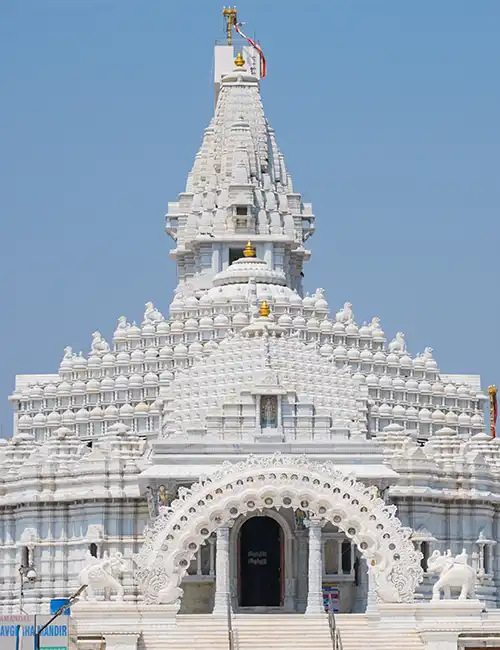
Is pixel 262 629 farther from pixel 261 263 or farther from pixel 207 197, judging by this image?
pixel 207 197

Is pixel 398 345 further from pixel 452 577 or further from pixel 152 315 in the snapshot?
pixel 452 577

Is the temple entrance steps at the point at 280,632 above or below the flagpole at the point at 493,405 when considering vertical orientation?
below

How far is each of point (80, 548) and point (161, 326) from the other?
56.5 ft

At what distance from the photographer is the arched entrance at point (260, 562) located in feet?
320

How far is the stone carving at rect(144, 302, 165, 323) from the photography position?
11912 cm

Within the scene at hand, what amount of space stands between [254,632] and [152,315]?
3480cm

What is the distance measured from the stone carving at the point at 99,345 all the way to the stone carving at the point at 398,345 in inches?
496

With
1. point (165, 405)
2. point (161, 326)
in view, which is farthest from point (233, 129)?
point (165, 405)

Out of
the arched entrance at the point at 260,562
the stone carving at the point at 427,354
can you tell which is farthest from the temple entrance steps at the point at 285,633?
the stone carving at the point at 427,354

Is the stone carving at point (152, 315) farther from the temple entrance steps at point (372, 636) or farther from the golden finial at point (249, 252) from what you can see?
the temple entrance steps at point (372, 636)

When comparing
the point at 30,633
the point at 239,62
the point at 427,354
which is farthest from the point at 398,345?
the point at 30,633

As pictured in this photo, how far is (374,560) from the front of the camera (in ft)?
292

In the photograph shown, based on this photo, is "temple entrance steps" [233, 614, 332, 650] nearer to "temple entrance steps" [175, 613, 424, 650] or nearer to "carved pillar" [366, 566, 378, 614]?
"temple entrance steps" [175, 613, 424, 650]

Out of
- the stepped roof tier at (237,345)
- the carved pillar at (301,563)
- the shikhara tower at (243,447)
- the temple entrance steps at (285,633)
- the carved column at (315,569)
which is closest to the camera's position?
the temple entrance steps at (285,633)
